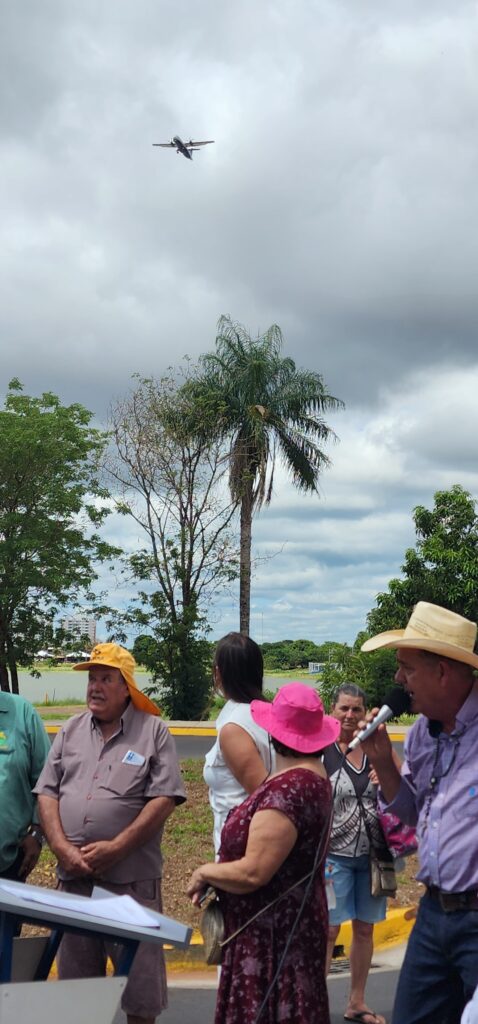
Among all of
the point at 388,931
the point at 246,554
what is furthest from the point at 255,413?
the point at 388,931

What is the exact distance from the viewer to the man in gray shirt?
176 inches

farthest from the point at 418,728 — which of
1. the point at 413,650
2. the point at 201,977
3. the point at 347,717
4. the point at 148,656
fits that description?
the point at 148,656

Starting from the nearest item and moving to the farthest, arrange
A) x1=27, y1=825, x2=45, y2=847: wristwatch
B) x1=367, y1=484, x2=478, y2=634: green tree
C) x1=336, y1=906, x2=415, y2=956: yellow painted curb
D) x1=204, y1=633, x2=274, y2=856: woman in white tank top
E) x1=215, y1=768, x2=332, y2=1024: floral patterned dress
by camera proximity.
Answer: x1=215, y1=768, x2=332, y2=1024: floral patterned dress, x1=204, y1=633, x2=274, y2=856: woman in white tank top, x1=27, y1=825, x2=45, y2=847: wristwatch, x1=336, y1=906, x2=415, y2=956: yellow painted curb, x1=367, y1=484, x2=478, y2=634: green tree

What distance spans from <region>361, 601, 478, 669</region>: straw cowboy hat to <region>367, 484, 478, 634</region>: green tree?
21794 mm

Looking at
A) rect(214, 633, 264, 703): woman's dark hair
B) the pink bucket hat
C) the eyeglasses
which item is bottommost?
the eyeglasses

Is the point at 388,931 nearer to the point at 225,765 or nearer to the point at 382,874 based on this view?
the point at 382,874

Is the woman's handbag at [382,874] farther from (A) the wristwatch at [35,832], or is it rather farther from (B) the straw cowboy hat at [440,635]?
(B) the straw cowboy hat at [440,635]

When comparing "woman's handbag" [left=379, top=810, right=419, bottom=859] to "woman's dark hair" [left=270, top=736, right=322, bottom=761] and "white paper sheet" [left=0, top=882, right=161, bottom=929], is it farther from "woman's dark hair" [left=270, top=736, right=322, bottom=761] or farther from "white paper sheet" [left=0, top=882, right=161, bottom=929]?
"white paper sheet" [left=0, top=882, right=161, bottom=929]

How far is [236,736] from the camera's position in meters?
4.40

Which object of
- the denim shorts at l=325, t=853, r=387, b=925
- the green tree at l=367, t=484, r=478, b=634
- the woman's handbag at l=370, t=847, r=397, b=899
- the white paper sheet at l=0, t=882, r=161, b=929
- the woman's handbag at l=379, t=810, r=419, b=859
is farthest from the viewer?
the green tree at l=367, t=484, r=478, b=634

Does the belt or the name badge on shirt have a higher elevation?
the name badge on shirt

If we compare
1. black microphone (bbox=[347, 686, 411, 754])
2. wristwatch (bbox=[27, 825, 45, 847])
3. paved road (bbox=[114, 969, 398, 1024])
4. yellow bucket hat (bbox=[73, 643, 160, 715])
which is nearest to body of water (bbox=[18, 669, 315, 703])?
paved road (bbox=[114, 969, 398, 1024])

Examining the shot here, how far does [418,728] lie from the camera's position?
3709mm

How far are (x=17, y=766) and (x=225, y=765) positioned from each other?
105 cm
